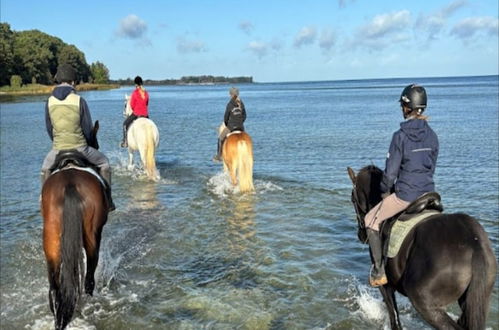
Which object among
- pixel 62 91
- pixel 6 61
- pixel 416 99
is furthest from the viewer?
pixel 6 61

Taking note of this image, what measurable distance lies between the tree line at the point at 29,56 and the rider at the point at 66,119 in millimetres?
86958

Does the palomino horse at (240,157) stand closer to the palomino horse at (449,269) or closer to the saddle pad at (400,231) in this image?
the saddle pad at (400,231)

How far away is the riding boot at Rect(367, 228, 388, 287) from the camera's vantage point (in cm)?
557

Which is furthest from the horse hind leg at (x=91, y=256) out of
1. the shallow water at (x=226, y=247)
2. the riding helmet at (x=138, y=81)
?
the riding helmet at (x=138, y=81)

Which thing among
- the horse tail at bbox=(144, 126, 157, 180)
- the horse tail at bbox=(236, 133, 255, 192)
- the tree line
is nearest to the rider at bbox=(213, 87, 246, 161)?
the horse tail at bbox=(236, 133, 255, 192)

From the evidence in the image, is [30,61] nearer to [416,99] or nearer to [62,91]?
[62,91]

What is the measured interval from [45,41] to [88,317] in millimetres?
159012

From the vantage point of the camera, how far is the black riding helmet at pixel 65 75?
697 cm

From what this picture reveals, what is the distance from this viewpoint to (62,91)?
6.85 meters

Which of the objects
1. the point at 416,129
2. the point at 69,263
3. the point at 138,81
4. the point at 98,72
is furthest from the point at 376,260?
the point at 98,72

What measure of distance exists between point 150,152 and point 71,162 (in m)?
8.64

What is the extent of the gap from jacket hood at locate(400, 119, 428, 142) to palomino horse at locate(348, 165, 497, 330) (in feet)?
2.94

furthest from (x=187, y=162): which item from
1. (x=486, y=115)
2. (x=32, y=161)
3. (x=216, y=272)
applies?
(x=486, y=115)

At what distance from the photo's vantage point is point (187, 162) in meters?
19.3
